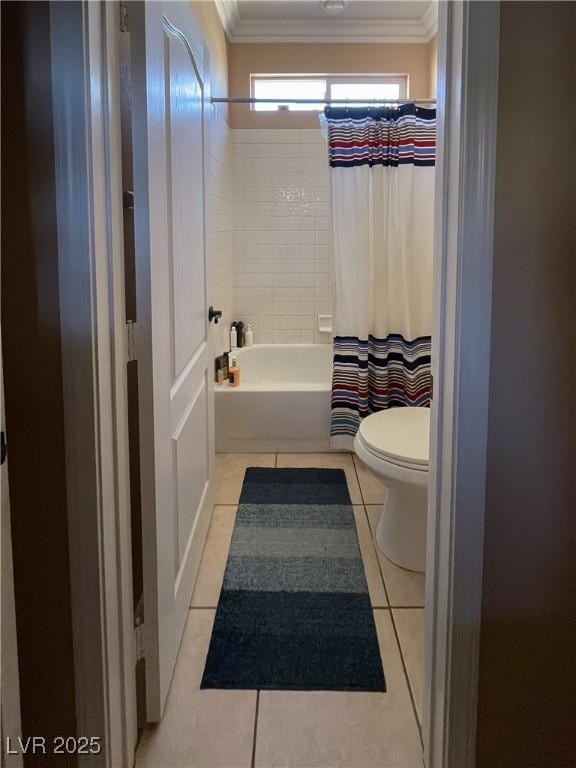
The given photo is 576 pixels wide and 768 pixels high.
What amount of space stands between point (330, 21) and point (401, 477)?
3.23 metres

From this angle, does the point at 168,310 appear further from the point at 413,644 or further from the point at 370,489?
the point at 370,489

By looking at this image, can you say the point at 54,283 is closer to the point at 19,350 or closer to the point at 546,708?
the point at 19,350

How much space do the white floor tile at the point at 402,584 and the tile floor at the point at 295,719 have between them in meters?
0.01

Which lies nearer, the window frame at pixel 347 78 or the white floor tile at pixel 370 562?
the white floor tile at pixel 370 562

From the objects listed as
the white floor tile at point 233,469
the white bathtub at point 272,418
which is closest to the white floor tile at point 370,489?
the white bathtub at point 272,418

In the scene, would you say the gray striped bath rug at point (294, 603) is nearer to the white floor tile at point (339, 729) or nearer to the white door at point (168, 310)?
the white floor tile at point (339, 729)

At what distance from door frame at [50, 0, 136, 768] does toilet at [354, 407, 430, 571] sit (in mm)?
1155

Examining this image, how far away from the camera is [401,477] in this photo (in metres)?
2.37

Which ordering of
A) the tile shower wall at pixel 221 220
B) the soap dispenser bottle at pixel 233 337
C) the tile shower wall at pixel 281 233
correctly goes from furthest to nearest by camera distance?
the tile shower wall at pixel 281 233, the soap dispenser bottle at pixel 233 337, the tile shower wall at pixel 221 220

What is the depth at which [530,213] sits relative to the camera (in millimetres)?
1264

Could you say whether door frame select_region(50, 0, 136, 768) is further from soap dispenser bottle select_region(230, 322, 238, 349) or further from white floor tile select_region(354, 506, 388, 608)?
soap dispenser bottle select_region(230, 322, 238, 349)

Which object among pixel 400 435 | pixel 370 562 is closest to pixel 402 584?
pixel 370 562

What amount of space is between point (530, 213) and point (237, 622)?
153 cm

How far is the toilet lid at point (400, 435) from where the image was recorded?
238cm
